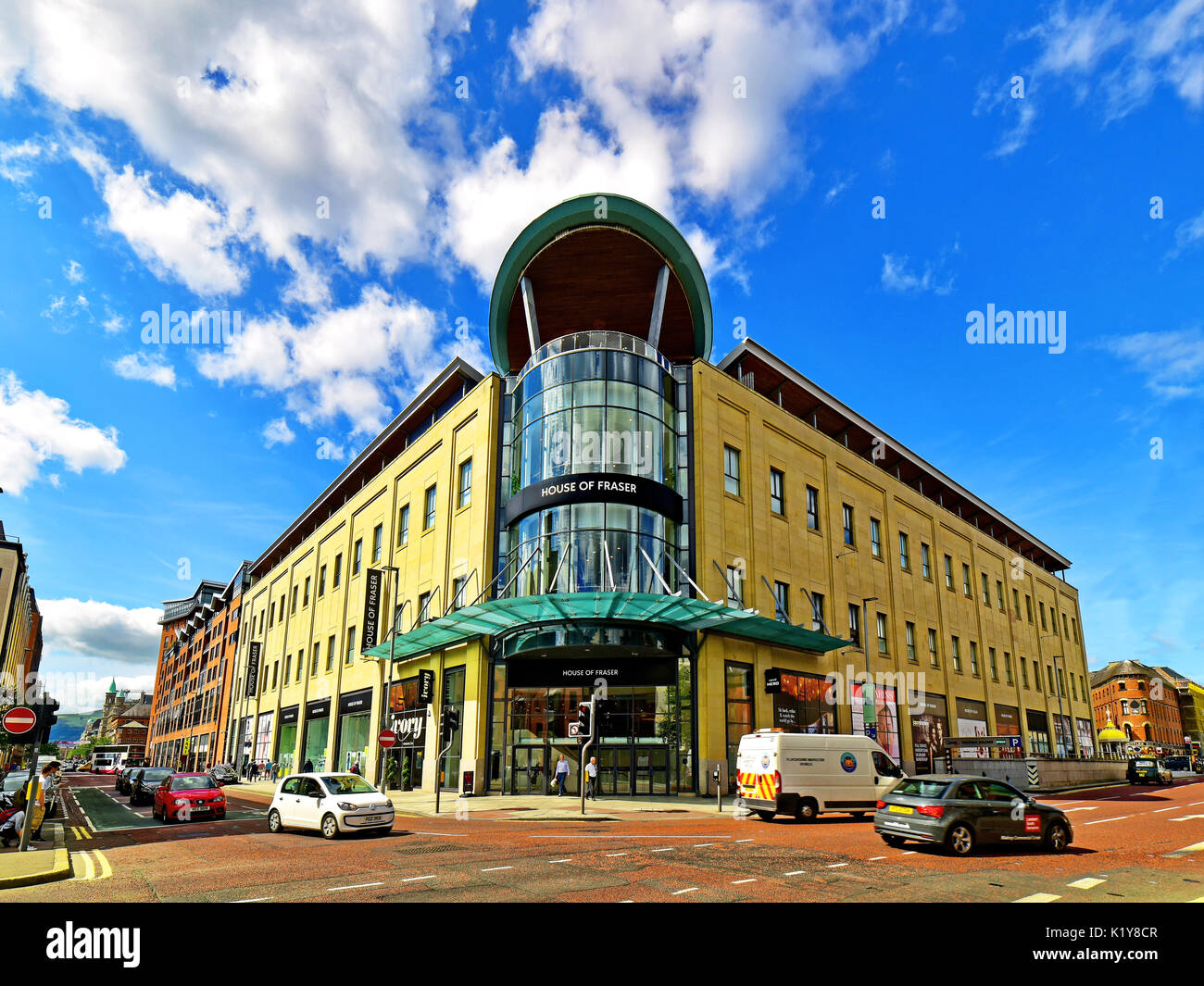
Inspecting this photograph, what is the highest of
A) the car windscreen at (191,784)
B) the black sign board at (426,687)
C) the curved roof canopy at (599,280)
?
the curved roof canopy at (599,280)

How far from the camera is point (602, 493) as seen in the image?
30.9 meters

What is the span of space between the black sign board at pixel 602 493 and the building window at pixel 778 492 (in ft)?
23.2

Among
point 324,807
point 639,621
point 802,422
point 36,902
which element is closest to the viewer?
point 36,902

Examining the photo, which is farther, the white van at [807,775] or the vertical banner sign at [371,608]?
the vertical banner sign at [371,608]

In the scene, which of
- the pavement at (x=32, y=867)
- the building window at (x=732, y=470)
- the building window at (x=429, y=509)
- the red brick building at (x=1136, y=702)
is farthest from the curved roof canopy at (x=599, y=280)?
the red brick building at (x=1136, y=702)

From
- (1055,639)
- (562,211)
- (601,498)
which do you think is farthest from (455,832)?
(1055,639)

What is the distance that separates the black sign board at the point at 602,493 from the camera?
3094 centimetres

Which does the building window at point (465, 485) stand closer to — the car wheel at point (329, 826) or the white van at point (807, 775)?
the white van at point (807, 775)

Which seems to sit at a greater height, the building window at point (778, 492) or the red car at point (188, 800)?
the building window at point (778, 492)

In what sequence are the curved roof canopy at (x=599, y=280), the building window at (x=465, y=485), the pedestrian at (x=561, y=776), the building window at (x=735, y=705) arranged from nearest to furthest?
the pedestrian at (x=561, y=776), the building window at (x=735, y=705), the curved roof canopy at (x=599, y=280), the building window at (x=465, y=485)
